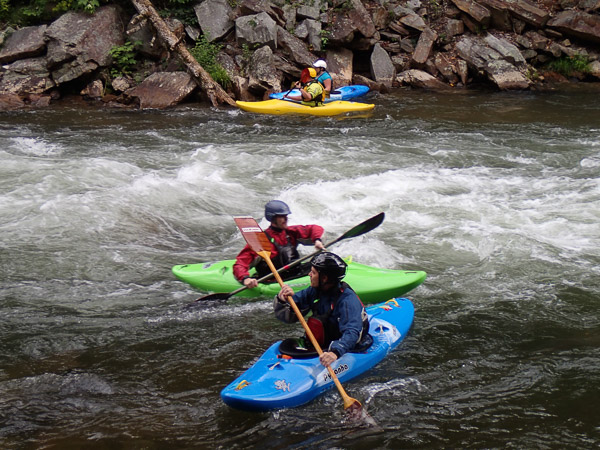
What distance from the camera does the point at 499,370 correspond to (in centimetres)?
387

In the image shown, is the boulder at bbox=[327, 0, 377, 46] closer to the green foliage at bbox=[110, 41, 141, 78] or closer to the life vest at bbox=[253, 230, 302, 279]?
the green foliage at bbox=[110, 41, 141, 78]

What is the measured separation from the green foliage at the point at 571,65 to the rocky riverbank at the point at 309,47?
3cm

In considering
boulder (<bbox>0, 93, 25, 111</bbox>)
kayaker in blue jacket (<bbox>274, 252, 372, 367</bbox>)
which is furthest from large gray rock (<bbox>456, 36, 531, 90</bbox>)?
kayaker in blue jacket (<bbox>274, 252, 372, 367</bbox>)

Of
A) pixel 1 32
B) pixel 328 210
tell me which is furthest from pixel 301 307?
pixel 1 32

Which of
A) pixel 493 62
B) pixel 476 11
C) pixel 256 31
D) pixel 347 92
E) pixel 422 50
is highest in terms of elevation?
pixel 476 11

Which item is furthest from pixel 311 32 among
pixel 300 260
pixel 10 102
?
pixel 300 260

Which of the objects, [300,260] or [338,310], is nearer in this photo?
[338,310]

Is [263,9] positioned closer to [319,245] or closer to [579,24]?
[579,24]

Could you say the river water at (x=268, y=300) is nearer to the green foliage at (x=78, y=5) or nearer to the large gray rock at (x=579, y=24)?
the green foliage at (x=78, y=5)

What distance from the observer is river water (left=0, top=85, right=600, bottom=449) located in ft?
11.2

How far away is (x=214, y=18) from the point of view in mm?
12508

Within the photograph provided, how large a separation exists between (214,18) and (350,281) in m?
9.15

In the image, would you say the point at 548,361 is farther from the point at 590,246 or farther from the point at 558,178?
the point at 558,178

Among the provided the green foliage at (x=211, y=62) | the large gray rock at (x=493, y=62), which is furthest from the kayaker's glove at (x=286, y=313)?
the large gray rock at (x=493, y=62)
